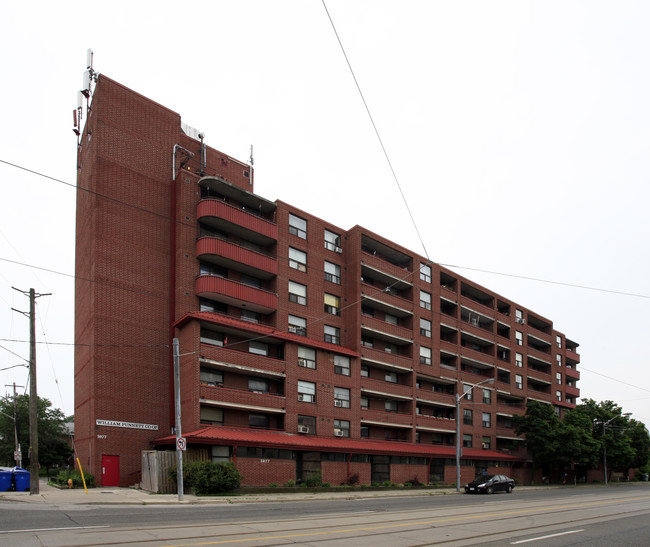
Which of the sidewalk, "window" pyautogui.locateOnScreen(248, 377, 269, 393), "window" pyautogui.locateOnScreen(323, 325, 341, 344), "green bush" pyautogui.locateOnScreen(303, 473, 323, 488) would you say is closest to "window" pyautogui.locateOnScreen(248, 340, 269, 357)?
"window" pyautogui.locateOnScreen(248, 377, 269, 393)

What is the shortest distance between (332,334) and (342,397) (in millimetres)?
5088

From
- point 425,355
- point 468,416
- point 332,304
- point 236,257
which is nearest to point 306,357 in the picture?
point 332,304

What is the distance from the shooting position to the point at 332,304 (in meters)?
44.4

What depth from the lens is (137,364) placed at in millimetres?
34656

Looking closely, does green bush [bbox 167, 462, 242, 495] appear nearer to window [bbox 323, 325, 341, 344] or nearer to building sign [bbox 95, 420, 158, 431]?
building sign [bbox 95, 420, 158, 431]

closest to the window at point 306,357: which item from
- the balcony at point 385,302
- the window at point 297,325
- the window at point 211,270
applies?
the window at point 297,325

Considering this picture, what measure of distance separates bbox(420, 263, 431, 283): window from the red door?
31.6m

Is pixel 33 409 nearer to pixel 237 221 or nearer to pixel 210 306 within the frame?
pixel 210 306

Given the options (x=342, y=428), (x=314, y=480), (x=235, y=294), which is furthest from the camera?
(x=342, y=428)

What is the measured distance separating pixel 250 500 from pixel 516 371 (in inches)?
1836

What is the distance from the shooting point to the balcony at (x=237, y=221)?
120ft

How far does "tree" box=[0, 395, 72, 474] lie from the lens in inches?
2520

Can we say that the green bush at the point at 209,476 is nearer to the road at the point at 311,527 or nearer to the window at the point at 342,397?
the road at the point at 311,527

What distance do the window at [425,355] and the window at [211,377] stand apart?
2197 cm
